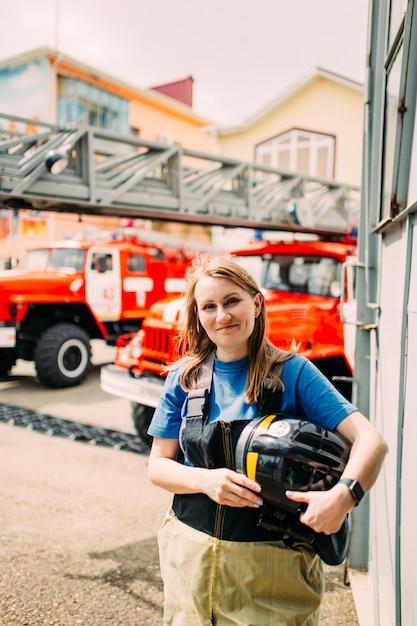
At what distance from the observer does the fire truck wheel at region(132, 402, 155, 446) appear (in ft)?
18.6

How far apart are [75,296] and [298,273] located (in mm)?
4482

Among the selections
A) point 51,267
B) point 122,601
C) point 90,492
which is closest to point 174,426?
point 122,601

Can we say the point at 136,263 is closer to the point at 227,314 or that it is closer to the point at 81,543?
the point at 81,543

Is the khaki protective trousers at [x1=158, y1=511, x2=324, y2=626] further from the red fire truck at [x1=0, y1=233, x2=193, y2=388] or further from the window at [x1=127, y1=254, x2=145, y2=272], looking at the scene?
the window at [x1=127, y1=254, x2=145, y2=272]

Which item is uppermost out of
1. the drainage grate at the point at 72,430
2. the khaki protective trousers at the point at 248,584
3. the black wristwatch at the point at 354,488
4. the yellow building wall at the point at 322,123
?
the yellow building wall at the point at 322,123

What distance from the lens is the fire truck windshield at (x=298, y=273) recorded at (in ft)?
18.9

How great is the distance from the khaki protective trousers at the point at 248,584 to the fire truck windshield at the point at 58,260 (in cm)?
827

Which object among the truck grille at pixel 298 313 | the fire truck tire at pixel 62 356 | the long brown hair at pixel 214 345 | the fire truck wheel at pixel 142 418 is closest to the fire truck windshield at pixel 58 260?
the fire truck tire at pixel 62 356

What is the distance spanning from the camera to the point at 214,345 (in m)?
1.79

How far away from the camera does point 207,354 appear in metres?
1.77

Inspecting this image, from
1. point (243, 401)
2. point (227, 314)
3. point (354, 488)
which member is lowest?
point (354, 488)

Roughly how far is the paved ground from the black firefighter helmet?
1723mm

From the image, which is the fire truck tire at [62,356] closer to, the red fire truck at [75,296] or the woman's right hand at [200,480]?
the red fire truck at [75,296]

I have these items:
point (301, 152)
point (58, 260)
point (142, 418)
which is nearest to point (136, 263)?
point (58, 260)
